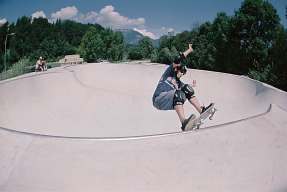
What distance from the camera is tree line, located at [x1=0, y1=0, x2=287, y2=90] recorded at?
2009cm

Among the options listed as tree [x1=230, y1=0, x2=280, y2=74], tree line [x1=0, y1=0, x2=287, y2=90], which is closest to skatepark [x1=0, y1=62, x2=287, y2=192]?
tree line [x1=0, y1=0, x2=287, y2=90]

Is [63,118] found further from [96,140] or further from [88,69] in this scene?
[96,140]

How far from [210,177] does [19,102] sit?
688 centimetres

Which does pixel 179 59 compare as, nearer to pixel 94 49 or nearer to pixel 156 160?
pixel 156 160

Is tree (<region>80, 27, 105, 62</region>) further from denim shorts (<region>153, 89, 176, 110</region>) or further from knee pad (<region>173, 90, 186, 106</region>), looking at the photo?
knee pad (<region>173, 90, 186, 106</region>)

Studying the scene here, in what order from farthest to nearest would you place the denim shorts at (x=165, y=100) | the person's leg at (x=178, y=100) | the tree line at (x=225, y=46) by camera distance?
the tree line at (x=225, y=46) → the denim shorts at (x=165, y=100) → the person's leg at (x=178, y=100)

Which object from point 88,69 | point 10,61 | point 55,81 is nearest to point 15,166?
point 55,81

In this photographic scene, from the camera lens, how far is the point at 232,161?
132 inches

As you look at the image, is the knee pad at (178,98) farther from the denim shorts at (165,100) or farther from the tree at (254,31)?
the tree at (254,31)

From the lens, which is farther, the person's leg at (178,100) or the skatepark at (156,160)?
the person's leg at (178,100)

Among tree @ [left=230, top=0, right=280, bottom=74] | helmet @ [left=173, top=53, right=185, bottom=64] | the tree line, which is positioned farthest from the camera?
tree @ [left=230, top=0, right=280, bottom=74]

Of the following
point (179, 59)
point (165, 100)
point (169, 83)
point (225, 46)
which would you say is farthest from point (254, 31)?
point (165, 100)

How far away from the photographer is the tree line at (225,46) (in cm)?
2009

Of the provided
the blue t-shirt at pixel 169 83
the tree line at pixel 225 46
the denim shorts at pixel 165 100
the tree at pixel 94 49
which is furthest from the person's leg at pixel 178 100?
the tree at pixel 94 49
